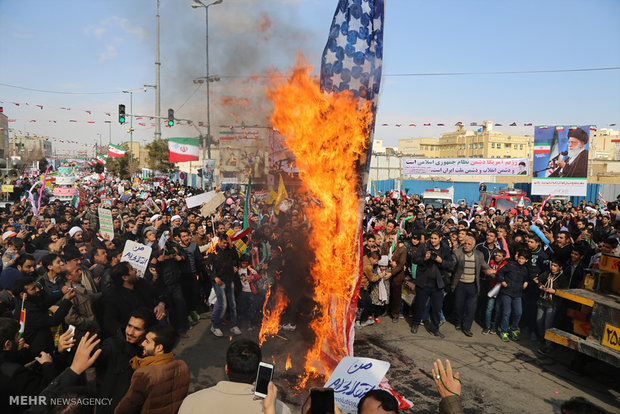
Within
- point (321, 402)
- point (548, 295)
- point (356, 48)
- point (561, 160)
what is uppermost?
point (356, 48)

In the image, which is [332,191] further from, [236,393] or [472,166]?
[472,166]

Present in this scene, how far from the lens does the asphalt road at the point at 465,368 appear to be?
5.73 m

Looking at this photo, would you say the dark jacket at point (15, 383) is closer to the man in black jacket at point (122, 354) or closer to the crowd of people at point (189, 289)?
the crowd of people at point (189, 289)

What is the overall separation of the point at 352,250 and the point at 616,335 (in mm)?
3713

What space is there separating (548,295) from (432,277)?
78.8 inches

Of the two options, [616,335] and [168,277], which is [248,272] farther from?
[616,335]

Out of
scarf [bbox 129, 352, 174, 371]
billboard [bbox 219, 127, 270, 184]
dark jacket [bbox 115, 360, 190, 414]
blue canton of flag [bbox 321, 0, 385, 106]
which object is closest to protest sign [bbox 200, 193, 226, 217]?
billboard [bbox 219, 127, 270, 184]

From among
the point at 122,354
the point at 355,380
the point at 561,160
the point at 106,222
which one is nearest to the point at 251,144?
the point at 106,222

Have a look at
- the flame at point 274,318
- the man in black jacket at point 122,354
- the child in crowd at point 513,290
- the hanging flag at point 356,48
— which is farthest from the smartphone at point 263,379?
the child in crowd at point 513,290

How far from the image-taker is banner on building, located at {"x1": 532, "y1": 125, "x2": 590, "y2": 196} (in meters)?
22.2

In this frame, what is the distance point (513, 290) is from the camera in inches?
314

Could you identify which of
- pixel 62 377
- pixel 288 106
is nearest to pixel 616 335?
pixel 288 106

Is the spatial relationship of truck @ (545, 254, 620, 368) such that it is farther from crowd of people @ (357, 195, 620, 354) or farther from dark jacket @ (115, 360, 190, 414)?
dark jacket @ (115, 360, 190, 414)

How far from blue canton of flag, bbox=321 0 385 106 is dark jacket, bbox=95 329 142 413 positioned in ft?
12.0
